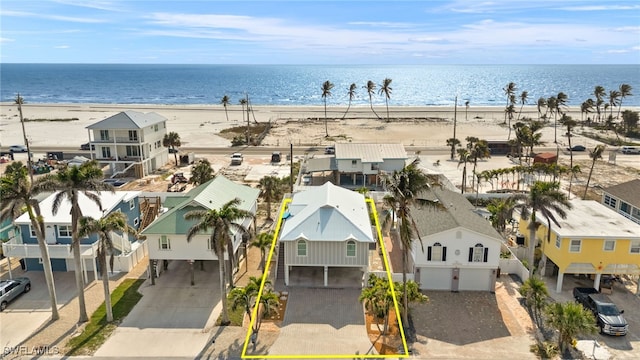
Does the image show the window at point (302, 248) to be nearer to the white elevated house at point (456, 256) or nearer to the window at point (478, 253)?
the white elevated house at point (456, 256)

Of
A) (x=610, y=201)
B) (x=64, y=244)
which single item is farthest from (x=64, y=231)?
(x=610, y=201)

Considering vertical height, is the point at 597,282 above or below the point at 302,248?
below

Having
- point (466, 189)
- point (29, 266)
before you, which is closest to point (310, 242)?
point (29, 266)

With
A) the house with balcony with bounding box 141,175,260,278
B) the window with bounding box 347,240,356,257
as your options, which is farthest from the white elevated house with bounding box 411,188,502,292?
the house with balcony with bounding box 141,175,260,278

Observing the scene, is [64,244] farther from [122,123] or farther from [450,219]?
[122,123]

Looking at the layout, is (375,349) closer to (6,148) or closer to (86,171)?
(86,171)

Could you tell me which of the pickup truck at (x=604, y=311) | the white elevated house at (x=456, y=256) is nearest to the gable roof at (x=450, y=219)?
the white elevated house at (x=456, y=256)
